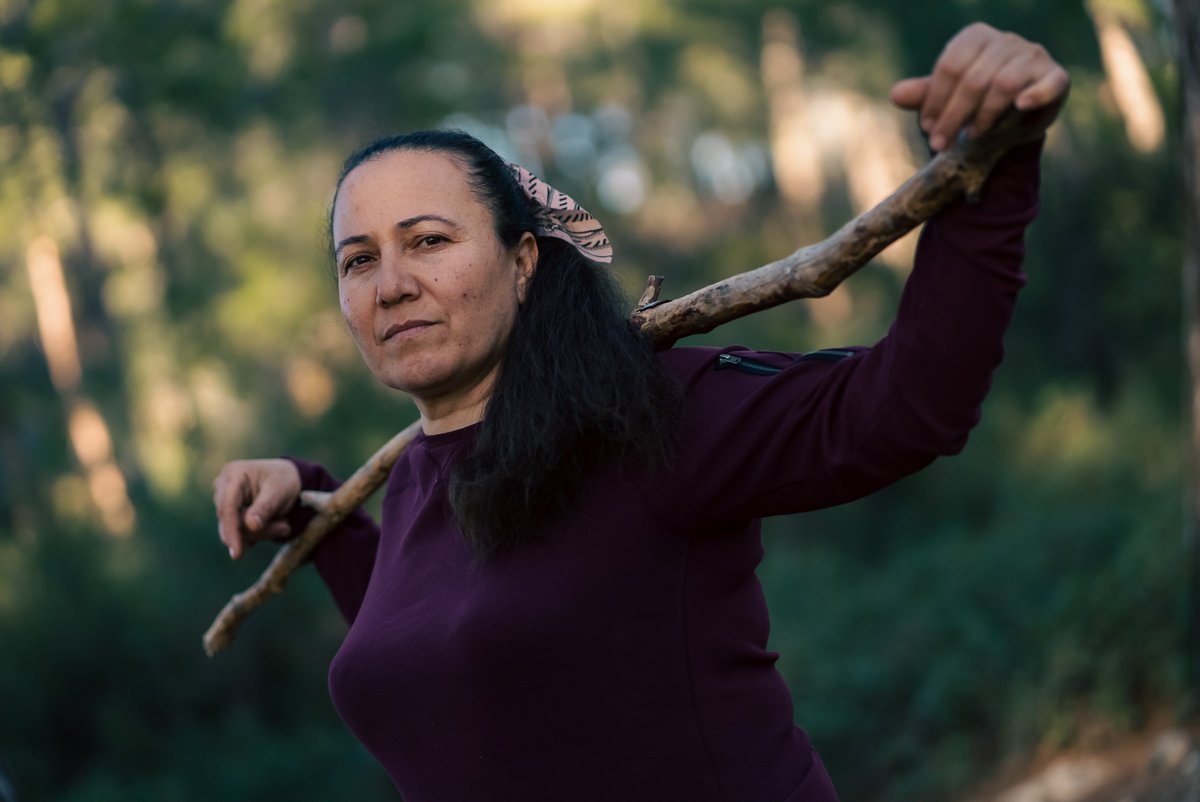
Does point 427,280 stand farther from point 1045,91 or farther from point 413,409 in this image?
point 413,409

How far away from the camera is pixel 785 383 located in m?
1.98

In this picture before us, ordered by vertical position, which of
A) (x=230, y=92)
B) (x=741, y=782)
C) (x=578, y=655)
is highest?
(x=230, y=92)

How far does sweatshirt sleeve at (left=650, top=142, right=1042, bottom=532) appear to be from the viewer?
1692 millimetres

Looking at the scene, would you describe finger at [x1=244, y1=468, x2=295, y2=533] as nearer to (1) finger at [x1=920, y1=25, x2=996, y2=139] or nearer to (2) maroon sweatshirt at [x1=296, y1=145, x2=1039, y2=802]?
(2) maroon sweatshirt at [x1=296, y1=145, x2=1039, y2=802]

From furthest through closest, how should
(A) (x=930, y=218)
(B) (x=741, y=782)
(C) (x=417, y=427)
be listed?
1. (C) (x=417, y=427)
2. (B) (x=741, y=782)
3. (A) (x=930, y=218)

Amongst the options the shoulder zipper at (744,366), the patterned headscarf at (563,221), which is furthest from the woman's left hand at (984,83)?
the patterned headscarf at (563,221)

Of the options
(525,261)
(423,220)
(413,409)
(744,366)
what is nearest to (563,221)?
(525,261)

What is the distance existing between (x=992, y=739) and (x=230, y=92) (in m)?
13.9

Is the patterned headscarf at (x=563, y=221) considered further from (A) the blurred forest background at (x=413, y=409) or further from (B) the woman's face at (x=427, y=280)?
(A) the blurred forest background at (x=413, y=409)

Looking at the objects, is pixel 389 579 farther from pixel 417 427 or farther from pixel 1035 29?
pixel 1035 29

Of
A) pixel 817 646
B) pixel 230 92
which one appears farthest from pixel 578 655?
pixel 230 92

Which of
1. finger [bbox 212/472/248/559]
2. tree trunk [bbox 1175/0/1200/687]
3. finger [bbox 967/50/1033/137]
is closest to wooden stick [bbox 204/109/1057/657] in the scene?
finger [bbox 967/50/1033/137]

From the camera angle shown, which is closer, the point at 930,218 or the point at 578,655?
the point at 930,218

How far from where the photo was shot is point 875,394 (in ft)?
5.86
